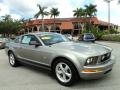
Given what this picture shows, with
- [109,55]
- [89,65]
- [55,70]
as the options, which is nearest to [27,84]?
[55,70]

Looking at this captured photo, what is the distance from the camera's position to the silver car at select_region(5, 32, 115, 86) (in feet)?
18.0

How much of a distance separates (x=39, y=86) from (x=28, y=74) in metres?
1.54

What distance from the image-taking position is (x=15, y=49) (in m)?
8.42

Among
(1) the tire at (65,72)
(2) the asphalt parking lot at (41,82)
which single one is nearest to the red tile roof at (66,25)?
(2) the asphalt parking lot at (41,82)

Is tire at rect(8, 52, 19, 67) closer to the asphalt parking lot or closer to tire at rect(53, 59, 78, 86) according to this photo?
the asphalt parking lot

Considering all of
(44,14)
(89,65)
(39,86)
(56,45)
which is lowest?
(39,86)

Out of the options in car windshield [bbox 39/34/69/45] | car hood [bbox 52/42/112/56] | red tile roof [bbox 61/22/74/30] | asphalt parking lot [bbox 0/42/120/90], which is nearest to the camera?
car hood [bbox 52/42/112/56]

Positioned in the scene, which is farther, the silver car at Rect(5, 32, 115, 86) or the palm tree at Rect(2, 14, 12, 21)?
the palm tree at Rect(2, 14, 12, 21)

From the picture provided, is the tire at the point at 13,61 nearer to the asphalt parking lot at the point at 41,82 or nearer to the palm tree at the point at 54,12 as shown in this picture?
the asphalt parking lot at the point at 41,82

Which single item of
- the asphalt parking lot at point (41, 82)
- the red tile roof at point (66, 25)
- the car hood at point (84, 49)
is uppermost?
the red tile roof at point (66, 25)

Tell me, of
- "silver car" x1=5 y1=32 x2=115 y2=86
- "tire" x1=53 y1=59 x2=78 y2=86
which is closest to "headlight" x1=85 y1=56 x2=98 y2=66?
"silver car" x1=5 y1=32 x2=115 y2=86

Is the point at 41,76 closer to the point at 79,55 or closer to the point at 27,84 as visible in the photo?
the point at 27,84

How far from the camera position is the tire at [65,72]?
569 centimetres

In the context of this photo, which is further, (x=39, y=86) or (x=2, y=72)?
(x=2, y=72)
